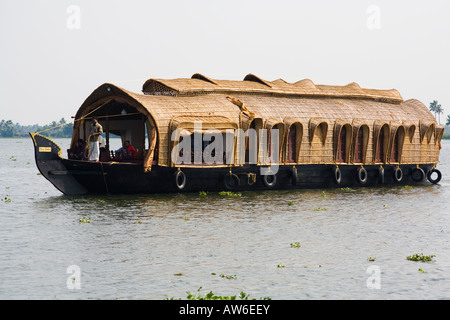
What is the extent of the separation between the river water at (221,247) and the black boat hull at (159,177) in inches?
21.8

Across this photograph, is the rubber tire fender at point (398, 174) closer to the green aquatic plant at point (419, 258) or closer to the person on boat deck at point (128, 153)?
the person on boat deck at point (128, 153)

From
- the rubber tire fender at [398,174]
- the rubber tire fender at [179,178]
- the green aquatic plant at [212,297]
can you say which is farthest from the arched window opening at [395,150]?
the green aquatic plant at [212,297]

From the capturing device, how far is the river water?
1041 centimetres

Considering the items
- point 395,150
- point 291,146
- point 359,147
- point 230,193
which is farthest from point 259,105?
point 395,150

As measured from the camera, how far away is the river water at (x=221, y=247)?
10406 mm

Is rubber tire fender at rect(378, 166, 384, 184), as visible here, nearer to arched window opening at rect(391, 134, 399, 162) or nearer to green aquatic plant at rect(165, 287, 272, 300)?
arched window opening at rect(391, 134, 399, 162)

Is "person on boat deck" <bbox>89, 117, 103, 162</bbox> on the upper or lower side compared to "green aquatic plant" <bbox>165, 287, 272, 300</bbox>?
upper

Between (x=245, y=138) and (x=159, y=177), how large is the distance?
3.62m

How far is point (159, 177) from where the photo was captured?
2147 centimetres

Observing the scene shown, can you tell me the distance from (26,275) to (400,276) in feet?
20.8

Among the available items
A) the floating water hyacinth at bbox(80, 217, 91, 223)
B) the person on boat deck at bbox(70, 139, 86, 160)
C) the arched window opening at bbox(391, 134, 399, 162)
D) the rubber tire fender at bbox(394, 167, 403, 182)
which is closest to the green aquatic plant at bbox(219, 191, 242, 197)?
the person on boat deck at bbox(70, 139, 86, 160)

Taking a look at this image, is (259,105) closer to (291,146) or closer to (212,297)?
(291,146)

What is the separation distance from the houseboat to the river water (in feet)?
2.99

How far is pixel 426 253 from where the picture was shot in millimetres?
13234
